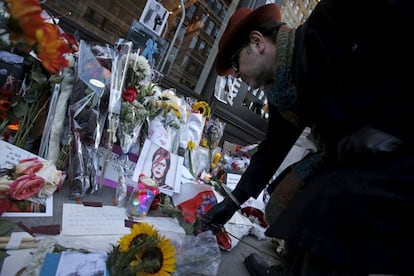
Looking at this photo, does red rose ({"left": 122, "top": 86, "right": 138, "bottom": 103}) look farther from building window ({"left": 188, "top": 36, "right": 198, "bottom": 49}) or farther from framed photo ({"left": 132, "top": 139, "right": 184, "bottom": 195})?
building window ({"left": 188, "top": 36, "right": 198, "bottom": 49})

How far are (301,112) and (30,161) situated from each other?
109 cm

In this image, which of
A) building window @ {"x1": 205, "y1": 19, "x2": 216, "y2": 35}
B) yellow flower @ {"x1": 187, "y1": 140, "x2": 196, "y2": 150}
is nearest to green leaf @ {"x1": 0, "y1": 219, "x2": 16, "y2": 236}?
yellow flower @ {"x1": 187, "y1": 140, "x2": 196, "y2": 150}

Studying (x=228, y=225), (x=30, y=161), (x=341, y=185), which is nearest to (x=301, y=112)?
(x=341, y=185)

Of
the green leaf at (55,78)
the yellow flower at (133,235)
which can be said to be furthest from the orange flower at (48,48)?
the green leaf at (55,78)

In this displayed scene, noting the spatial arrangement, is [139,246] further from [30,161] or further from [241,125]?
[241,125]

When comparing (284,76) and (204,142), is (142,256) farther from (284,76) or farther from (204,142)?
(204,142)

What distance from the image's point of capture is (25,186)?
955 mm

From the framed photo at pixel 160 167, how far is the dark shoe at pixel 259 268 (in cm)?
58

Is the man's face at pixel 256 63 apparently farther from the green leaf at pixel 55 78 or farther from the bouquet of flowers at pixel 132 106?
the green leaf at pixel 55 78

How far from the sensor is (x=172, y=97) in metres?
1.82

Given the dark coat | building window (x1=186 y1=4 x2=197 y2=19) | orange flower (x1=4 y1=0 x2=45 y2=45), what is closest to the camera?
orange flower (x1=4 y1=0 x2=45 y2=45)

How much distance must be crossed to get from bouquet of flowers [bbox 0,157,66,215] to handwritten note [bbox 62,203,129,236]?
4.3 inches

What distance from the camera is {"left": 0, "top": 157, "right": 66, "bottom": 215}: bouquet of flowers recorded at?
942 millimetres

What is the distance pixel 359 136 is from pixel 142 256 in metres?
0.69
